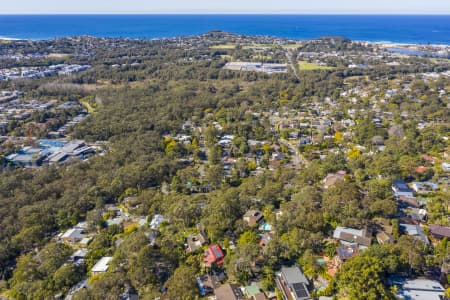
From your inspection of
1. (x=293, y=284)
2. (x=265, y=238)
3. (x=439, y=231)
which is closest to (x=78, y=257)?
(x=265, y=238)

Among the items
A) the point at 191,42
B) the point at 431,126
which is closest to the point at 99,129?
the point at 431,126

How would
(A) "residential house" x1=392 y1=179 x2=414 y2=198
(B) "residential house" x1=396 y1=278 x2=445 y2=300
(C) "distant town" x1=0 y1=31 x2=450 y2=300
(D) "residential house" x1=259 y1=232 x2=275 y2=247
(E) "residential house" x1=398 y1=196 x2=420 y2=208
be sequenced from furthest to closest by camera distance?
(A) "residential house" x1=392 y1=179 x2=414 y2=198 → (E) "residential house" x1=398 y1=196 x2=420 y2=208 → (D) "residential house" x1=259 y1=232 x2=275 y2=247 → (C) "distant town" x1=0 y1=31 x2=450 y2=300 → (B) "residential house" x1=396 y1=278 x2=445 y2=300

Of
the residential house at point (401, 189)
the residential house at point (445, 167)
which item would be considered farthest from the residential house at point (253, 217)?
the residential house at point (445, 167)

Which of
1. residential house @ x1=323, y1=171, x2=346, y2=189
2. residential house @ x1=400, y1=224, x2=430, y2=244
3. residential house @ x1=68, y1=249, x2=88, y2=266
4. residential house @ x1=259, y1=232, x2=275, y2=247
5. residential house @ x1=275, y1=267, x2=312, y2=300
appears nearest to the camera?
residential house @ x1=275, y1=267, x2=312, y2=300

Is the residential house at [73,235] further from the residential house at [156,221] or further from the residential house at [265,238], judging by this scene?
the residential house at [265,238]

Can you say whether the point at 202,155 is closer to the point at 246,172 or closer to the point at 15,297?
the point at 246,172

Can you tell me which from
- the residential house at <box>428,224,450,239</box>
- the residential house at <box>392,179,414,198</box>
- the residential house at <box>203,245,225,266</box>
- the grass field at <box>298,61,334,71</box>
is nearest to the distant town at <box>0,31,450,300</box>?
the residential house at <box>203,245,225,266</box>

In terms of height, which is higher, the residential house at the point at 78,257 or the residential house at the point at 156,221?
the residential house at the point at 156,221

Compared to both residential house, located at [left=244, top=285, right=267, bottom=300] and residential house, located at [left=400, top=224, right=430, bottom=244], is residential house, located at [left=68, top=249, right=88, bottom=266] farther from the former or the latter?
residential house, located at [left=400, top=224, right=430, bottom=244]
